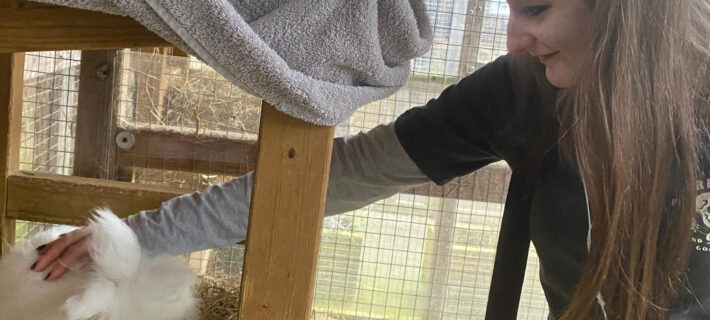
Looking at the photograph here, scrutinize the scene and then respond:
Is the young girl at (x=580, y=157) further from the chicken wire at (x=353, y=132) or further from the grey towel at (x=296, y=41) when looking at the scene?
the chicken wire at (x=353, y=132)

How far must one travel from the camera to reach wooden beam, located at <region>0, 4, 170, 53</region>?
0.66m

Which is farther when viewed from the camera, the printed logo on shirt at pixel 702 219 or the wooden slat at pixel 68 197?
the wooden slat at pixel 68 197

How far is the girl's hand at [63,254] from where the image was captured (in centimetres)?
98

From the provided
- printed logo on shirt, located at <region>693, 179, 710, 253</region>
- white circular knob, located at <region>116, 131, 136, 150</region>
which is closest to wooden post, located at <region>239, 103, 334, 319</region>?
printed logo on shirt, located at <region>693, 179, 710, 253</region>

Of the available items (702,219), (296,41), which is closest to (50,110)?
(296,41)

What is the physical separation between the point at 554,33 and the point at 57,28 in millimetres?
553

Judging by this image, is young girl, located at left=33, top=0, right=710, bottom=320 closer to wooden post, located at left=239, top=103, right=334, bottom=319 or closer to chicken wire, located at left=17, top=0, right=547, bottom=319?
wooden post, located at left=239, top=103, right=334, bottom=319

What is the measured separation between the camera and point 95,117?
153cm

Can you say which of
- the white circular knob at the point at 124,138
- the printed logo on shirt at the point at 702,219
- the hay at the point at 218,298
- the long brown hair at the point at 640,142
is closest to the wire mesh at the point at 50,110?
the white circular knob at the point at 124,138

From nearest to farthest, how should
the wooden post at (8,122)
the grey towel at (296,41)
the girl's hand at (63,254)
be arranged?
the grey towel at (296,41) < the girl's hand at (63,254) < the wooden post at (8,122)

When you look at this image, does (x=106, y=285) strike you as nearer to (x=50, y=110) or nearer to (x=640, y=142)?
(x=640, y=142)

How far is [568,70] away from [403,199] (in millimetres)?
909

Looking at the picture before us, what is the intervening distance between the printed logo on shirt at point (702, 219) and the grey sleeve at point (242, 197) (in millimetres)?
431

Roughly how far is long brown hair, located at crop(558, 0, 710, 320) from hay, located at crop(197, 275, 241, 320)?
733 millimetres
